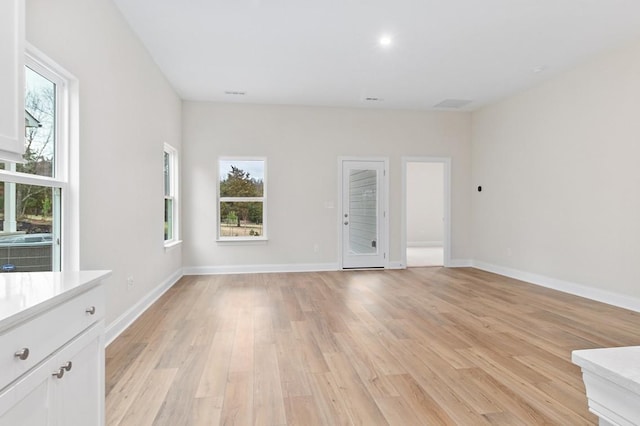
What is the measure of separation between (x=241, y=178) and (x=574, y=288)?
5.11 m

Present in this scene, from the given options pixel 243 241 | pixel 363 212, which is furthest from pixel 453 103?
pixel 243 241

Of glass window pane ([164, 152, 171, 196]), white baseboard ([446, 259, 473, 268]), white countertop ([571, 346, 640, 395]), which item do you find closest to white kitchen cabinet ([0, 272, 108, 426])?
white countertop ([571, 346, 640, 395])

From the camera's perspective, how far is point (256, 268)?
6363 mm

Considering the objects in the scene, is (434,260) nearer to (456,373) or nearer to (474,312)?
(474,312)

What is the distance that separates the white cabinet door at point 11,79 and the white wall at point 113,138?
0.78m

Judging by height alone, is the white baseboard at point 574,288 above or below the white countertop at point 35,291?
below

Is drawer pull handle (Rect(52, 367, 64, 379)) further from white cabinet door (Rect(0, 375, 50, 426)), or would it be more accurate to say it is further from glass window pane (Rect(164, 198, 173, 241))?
glass window pane (Rect(164, 198, 173, 241))

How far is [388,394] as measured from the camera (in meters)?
2.18

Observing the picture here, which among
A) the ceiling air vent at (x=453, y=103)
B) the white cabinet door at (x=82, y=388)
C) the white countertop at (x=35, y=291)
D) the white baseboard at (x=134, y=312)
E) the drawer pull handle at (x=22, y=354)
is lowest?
the white baseboard at (x=134, y=312)

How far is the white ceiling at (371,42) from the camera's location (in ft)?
11.0

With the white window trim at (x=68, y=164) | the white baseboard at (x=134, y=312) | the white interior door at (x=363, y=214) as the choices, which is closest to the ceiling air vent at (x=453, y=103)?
the white interior door at (x=363, y=214)

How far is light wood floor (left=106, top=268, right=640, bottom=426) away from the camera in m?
1.99

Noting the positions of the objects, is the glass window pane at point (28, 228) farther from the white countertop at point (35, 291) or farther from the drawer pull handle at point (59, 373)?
the drawer pull handle at point (59, 373)

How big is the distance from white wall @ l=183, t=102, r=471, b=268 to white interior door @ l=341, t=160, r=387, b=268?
0.18m
